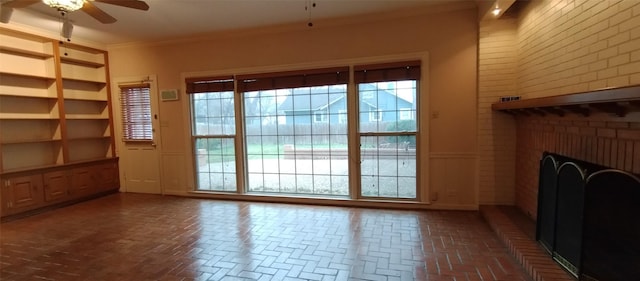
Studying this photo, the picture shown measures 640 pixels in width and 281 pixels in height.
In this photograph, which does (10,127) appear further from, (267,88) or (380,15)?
(380,15)

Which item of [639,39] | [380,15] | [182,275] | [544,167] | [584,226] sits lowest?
[182,275]

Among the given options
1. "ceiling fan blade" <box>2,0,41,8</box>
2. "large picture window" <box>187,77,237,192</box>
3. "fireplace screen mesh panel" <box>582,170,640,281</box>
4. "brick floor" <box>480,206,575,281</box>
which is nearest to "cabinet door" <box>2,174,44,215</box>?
"large picture window" <box>187,77,237,192</box>

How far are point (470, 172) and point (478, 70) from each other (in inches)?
52.0

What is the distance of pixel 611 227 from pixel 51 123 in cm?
684

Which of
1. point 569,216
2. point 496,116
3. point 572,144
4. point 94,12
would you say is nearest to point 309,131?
point 496,116

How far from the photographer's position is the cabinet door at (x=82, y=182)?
486cm

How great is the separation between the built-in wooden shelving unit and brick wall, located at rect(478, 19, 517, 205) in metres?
6.07

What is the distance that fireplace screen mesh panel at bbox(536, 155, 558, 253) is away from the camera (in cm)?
244

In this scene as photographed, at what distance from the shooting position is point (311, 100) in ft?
14.9

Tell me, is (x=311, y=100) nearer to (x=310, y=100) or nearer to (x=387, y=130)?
(x=310, y=100)

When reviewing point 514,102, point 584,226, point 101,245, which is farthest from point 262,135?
point 584,226

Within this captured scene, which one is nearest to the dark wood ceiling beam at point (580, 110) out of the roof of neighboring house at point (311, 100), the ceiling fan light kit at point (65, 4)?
the roof of neighboring house at point (311, 100)

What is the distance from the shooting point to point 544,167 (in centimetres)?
268

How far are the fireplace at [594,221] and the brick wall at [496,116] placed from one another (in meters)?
1.34
